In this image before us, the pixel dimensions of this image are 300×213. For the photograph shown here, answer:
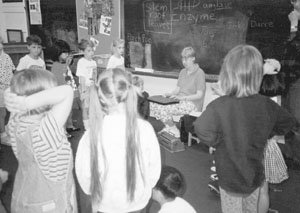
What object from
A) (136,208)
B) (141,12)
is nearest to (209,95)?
(141,12)

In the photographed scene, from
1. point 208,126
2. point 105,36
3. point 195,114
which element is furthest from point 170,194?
point 105,36

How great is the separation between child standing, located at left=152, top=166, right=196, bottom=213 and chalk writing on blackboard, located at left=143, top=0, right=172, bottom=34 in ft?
9.48

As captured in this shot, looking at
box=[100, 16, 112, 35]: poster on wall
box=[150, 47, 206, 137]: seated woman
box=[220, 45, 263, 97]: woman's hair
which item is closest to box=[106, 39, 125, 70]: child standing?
box=[100, 16, 112, 35]: poster on wall

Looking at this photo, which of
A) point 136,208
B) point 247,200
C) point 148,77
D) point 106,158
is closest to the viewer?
point 106,158

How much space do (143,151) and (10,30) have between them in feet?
21.5

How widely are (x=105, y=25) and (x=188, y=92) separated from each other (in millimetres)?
2160

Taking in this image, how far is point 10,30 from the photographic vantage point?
680 cm

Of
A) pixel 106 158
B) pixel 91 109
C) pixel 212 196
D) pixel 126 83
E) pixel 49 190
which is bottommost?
pixel 212 196

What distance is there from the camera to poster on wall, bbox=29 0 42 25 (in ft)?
20.5

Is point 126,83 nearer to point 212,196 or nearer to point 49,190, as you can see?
point 49,190

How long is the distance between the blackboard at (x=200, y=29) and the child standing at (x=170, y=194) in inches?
84.8

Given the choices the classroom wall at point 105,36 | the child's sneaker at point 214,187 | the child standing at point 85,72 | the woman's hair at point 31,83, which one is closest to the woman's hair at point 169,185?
the woman's hair at point 31,83

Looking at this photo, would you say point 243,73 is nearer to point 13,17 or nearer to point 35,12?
point 35,12

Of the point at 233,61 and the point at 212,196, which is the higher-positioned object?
the point at 233,61
